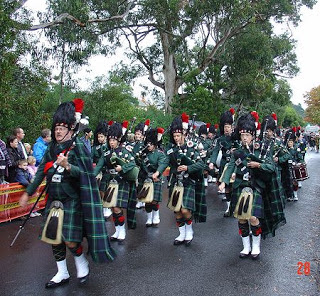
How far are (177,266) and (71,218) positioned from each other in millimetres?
1645

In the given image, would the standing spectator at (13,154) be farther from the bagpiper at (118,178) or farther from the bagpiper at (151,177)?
the bagpiper at (151,177)

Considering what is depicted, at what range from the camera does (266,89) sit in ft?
70.9

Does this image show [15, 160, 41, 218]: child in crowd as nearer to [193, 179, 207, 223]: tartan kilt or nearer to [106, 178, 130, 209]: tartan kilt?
[106, 178, 130, 209]: tartan kilt

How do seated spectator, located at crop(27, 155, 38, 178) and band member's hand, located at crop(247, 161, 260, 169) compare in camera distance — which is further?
seated spectator, located at crop(27, 155, 38, 178)

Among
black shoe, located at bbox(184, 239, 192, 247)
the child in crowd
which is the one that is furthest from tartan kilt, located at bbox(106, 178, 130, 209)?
the child in crowd

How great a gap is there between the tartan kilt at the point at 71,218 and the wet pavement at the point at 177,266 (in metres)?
0.60

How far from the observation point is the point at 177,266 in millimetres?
4758

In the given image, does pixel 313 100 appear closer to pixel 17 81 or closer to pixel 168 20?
pixel 168 20

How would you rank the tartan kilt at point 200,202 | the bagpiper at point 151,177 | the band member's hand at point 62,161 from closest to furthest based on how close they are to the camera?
the band member's hand at point 62,161 < the tartan kilt at point 200,202 < the bagpiper at point 151,177

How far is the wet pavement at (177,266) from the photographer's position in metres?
4.05
